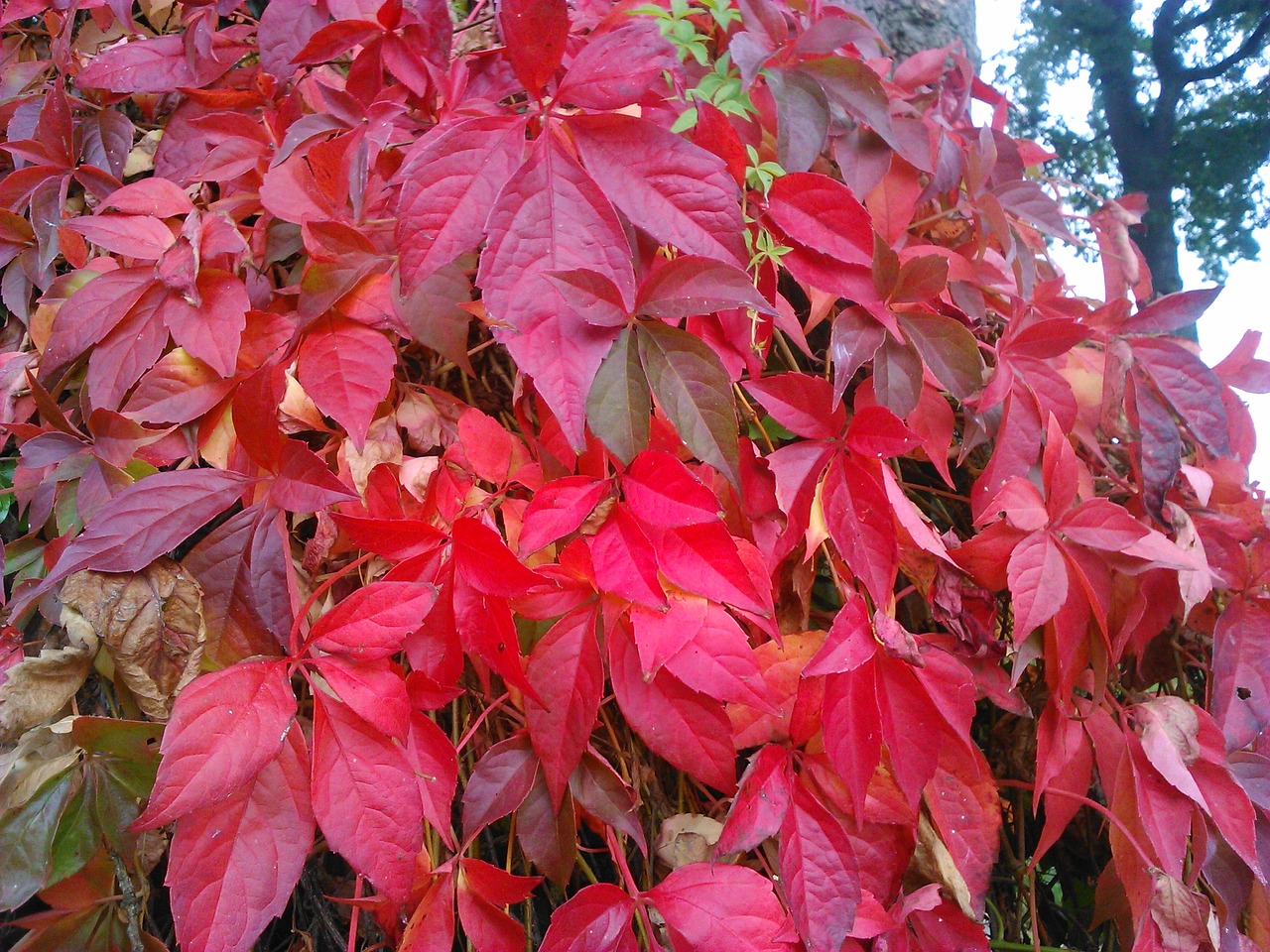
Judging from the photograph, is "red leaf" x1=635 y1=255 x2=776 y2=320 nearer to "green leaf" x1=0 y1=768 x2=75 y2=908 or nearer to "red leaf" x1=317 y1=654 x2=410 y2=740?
"red leaf" x1=317 y1=654 x2=410 y2=740

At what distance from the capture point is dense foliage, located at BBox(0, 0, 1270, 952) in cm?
43

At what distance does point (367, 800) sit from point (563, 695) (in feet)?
0.39

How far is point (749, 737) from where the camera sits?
0.51m

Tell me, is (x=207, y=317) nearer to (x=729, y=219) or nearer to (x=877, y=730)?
(x=729, y=219)

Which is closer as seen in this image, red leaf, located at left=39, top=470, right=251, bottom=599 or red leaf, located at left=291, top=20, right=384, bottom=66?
red leaf, located at left=39, top=470, right=251, bottom=599

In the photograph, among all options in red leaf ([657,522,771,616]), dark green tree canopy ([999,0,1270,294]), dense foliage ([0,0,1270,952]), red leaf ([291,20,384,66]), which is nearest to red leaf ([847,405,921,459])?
dense foliage ([0,0,1270,952])

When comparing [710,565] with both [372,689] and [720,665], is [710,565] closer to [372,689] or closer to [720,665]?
[720,665]

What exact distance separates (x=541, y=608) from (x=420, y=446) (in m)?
0.17

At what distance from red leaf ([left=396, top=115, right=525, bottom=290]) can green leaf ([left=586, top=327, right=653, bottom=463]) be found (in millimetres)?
99

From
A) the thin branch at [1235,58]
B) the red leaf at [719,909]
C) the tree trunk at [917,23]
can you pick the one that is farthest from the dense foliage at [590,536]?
the thin branch at [1235,58]

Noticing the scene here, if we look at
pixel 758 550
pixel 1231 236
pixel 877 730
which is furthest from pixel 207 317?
pixel 1231 236

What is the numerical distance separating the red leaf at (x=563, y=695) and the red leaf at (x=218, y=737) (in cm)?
14

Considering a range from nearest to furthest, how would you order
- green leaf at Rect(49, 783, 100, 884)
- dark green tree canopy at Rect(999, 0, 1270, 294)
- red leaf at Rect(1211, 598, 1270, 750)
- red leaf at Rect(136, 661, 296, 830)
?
red leaf at Rect(136, 661, 296, 830) → green leaf at Rect(49, 783, 100, 884) → red leaf at Rect(1211, 598, 1270, 750) → dark green tree canopy at Rect(999, 0, 1270, 294)

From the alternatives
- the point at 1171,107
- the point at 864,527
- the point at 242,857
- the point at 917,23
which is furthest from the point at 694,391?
the point at 1171,107
